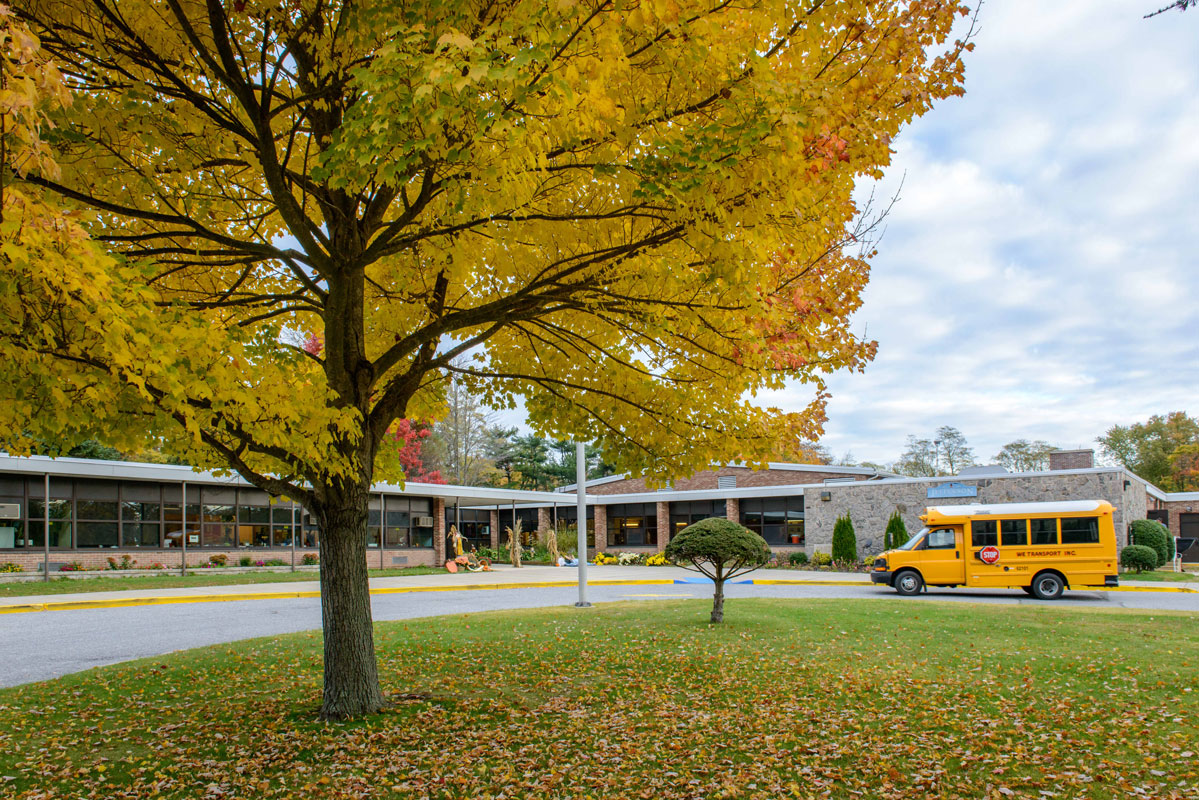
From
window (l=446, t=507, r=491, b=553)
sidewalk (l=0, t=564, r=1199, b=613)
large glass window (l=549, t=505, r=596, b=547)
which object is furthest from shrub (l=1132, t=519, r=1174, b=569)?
window (l=446, t=507, r=491, b=553)

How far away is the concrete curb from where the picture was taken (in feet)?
53.4

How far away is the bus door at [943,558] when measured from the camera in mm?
18719

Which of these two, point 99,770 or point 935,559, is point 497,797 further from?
point 935,559

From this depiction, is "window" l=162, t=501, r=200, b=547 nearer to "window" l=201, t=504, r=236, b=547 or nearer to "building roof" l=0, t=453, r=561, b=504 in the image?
"window" l=201, t=504, r=236, b=547

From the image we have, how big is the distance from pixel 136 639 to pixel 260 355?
8181mm

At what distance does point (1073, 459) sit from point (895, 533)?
7492 millimetres

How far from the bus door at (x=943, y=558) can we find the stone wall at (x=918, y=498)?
9.04 meters

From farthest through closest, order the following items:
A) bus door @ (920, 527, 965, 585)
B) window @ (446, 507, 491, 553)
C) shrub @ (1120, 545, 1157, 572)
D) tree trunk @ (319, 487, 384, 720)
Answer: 1. window @ (446, 507, 491, 553)
2. shrub @ (1120, 545, 1157, 572)
3. bus door @ (920, 527, 965, 585)
4. tree trunk @ (319, 487, 384, 720)

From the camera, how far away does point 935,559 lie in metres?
18.9

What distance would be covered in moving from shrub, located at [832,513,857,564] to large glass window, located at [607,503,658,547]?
10969 mm

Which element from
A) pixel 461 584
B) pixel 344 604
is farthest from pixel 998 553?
pixel 344 604

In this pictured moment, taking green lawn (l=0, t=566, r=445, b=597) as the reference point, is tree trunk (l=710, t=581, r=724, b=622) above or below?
above

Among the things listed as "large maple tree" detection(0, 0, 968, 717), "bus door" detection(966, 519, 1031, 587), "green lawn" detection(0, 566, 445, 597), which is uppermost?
"large maple tree" detection(0, 0, 968, 717)

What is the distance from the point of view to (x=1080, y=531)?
17.6m
